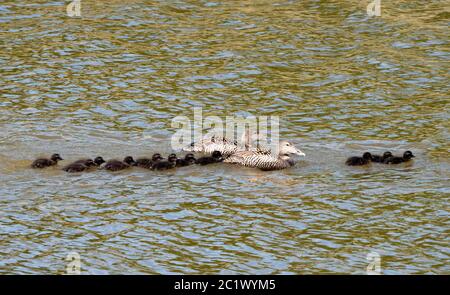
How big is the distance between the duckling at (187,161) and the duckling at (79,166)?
3.76 feet

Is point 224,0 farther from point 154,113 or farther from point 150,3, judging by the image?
point 154,113

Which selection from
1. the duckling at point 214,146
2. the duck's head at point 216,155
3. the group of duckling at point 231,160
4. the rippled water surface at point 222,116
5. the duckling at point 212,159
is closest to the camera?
the rippled water surface at point 222,116

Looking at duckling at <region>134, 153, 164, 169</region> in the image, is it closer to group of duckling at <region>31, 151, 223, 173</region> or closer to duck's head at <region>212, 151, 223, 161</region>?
group of duckling at <region>31, 151, 223, 173</region>

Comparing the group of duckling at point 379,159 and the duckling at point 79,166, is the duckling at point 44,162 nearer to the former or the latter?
the duckling at point 79,166

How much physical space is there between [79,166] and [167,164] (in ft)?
3.82

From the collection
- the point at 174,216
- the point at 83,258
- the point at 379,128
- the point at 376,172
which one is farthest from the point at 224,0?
the point at 83,258

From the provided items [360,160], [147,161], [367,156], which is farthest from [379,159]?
[147,161]

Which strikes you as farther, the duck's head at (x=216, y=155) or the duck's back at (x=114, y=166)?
the duck's head at (x=216, y=155)

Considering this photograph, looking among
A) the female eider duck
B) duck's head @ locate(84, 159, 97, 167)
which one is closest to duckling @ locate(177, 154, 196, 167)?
the female eider duck

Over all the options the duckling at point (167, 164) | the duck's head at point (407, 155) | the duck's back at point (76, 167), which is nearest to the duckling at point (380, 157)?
the duck's head at point (407, 155)

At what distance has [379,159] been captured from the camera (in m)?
14.6

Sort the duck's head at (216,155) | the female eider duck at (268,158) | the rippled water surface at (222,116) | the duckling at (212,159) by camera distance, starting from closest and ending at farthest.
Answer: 1. the rippled water surface at (222,116)
2. the female eider duck at (268,158)
3. the duckling at (212,159)
4. the duck's head at (216,155)

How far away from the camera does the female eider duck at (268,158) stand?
48.0 feet

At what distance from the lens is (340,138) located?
51.5 feet
